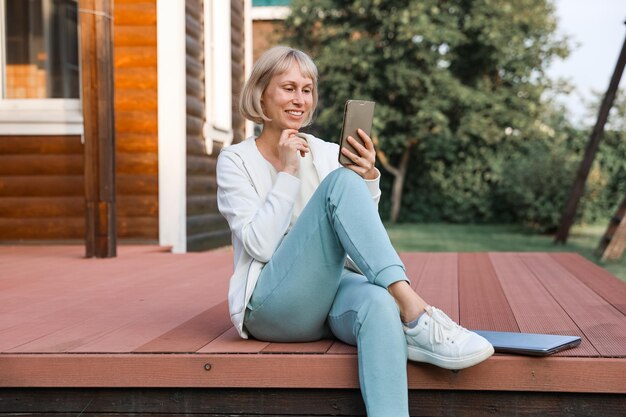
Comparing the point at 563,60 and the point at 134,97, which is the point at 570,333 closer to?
the point at 134,97

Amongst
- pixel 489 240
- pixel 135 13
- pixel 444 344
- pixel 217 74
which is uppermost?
pixel 135 13

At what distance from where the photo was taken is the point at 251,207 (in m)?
2.30

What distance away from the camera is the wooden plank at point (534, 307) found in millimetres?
2484

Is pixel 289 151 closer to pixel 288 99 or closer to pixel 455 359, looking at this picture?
pixel 288 99

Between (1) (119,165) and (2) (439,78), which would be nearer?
(1) (119,165)

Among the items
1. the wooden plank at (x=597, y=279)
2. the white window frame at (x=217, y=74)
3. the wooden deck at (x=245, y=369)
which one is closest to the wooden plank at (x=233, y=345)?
the wooden deck at (x=245, y=369)

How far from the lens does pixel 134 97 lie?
599cm

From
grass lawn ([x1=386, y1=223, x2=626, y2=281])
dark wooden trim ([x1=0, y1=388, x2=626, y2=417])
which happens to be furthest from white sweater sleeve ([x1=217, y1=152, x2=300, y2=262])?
grass lawn ([x1=386, y1=223, x2=626, y2=281])

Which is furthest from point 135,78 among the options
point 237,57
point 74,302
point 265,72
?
point 265,72

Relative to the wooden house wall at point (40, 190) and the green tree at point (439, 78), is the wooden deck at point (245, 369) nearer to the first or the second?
the wooden house wall at point (40, 190)

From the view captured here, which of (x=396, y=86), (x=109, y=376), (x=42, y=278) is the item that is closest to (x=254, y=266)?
(x=109, y=376)

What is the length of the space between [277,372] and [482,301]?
1283mm

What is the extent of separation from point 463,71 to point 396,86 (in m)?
1.55

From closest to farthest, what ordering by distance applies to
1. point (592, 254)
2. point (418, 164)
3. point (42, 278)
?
point (42, 278) < point (592, 254) < point (418, 164)
